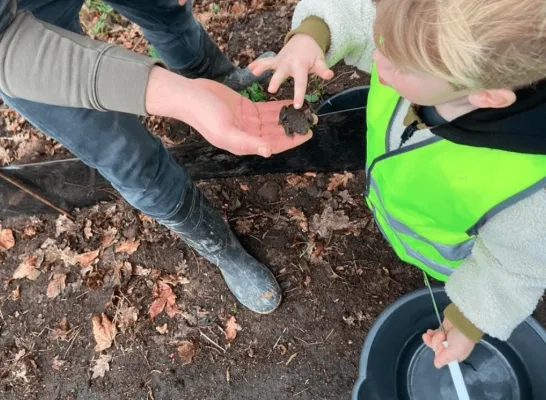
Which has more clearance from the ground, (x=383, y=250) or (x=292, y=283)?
(x=383, y=250)

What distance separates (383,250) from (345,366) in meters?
0.61

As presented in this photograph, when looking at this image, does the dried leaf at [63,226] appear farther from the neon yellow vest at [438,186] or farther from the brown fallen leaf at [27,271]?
the neon yellow vest at [438,186]

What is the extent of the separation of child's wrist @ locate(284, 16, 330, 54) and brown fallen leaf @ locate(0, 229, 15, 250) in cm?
232

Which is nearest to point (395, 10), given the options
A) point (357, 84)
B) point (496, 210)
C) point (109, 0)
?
point (496, 210)

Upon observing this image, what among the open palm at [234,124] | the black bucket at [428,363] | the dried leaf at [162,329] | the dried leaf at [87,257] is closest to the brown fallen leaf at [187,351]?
the dried leaf at [162,329]

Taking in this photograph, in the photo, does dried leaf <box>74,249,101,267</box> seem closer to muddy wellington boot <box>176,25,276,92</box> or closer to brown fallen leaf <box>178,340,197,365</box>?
brown fallen leaf <box>178,340,197,365</box>

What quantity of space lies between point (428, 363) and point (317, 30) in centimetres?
143

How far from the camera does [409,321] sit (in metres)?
2.17

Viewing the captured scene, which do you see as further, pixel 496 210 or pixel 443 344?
pixel 443 344

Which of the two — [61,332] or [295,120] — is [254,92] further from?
[61,332]

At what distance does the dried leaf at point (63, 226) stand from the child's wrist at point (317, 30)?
2.03 m

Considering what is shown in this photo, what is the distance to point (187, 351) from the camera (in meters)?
2.70

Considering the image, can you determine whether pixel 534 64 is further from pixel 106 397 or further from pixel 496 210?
pixel 106 397

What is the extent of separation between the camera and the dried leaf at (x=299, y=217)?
2852 millimetres
